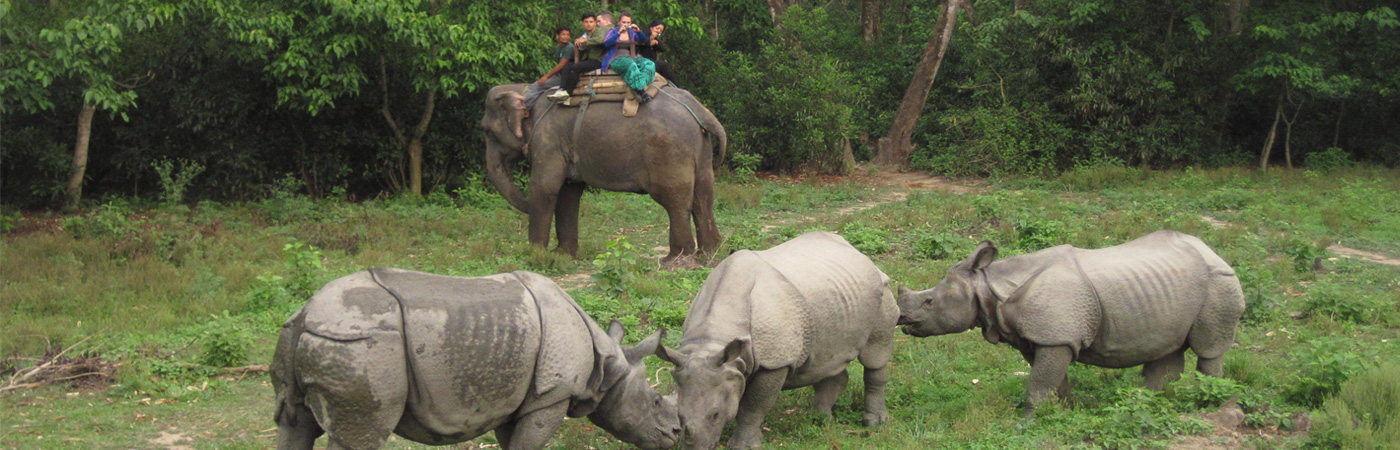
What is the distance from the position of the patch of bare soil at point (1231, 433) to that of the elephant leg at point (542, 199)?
7060 mm

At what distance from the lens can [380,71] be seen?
1744 cm

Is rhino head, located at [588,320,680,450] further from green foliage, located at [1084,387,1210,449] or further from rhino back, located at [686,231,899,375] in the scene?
green foliage, located at [1084,387,1210,449]

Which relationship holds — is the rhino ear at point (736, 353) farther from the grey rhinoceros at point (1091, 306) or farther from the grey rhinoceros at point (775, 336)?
the grey rhinoceros at point (1091, 306)

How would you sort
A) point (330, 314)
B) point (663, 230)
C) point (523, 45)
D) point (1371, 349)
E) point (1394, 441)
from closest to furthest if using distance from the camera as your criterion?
1. point (330, 314)
2. point (1394, 441)
3. point (1371, 349)
4. point (663, 230)
5. point (523, 45)

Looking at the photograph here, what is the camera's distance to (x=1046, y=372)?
7.11 metres

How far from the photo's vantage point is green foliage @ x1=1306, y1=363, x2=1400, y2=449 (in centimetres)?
629

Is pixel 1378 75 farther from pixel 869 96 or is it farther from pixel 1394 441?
pixel 1394 441

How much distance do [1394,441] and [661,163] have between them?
6.97 meters

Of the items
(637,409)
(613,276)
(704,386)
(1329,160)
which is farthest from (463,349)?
(1329,160)

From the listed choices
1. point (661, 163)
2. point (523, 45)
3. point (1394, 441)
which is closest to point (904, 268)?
point (661, 163)

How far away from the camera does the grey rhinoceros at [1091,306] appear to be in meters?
7.11

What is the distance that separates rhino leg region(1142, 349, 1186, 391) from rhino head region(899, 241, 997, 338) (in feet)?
4.00

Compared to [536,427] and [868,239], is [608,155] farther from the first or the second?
[536,427]

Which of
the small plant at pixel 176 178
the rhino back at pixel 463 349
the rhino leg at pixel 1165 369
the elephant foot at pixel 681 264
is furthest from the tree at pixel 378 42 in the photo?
the rhino leg at pixel 1165 369
